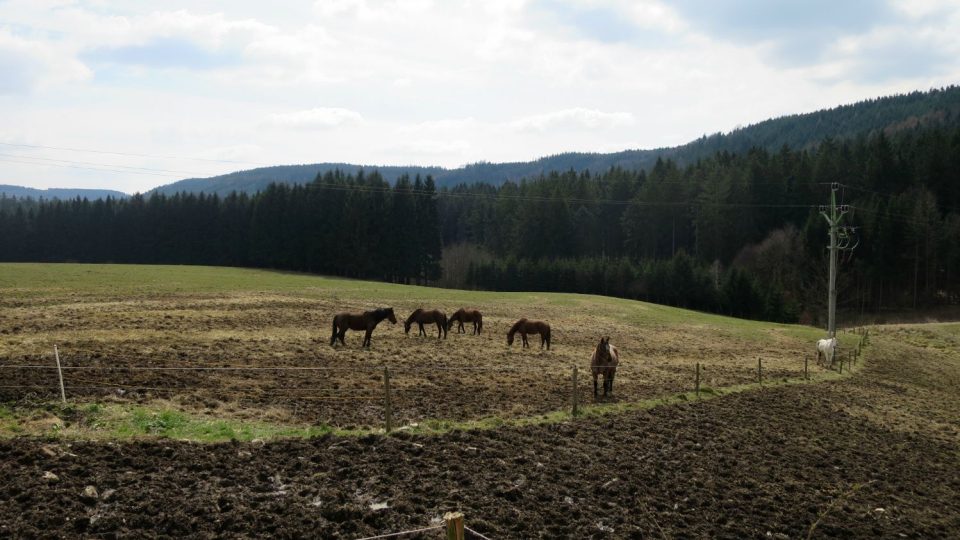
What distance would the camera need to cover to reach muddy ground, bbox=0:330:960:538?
26.3 ft

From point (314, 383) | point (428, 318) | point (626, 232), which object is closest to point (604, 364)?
point (314, 383)

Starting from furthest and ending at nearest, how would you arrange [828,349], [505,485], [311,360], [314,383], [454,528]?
[828,349] → [311,360] → [314,383] → [505,485] → [454,528]

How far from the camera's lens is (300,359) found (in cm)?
2080

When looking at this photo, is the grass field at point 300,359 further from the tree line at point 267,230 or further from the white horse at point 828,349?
the tree line at point 267,230

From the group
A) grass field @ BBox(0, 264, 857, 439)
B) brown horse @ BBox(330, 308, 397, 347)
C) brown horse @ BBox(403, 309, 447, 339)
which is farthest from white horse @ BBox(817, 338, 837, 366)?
brown horse @ BBox(330, 308, 397, 347)

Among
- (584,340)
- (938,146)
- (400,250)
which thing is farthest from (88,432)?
(938,146)

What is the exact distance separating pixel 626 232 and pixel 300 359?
76.3 meters

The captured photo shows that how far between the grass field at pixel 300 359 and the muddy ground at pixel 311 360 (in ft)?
0.23

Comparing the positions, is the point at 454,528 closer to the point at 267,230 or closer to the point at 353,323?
the point at 353,323

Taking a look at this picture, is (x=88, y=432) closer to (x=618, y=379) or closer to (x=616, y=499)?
(x=616, y=499)

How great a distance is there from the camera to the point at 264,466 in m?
9.80

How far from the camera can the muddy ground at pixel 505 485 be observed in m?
8.03

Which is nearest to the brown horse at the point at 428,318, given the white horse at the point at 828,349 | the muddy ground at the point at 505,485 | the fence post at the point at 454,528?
the muddy ground at the point at 505,485

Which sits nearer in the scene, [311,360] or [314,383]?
[314,383]
